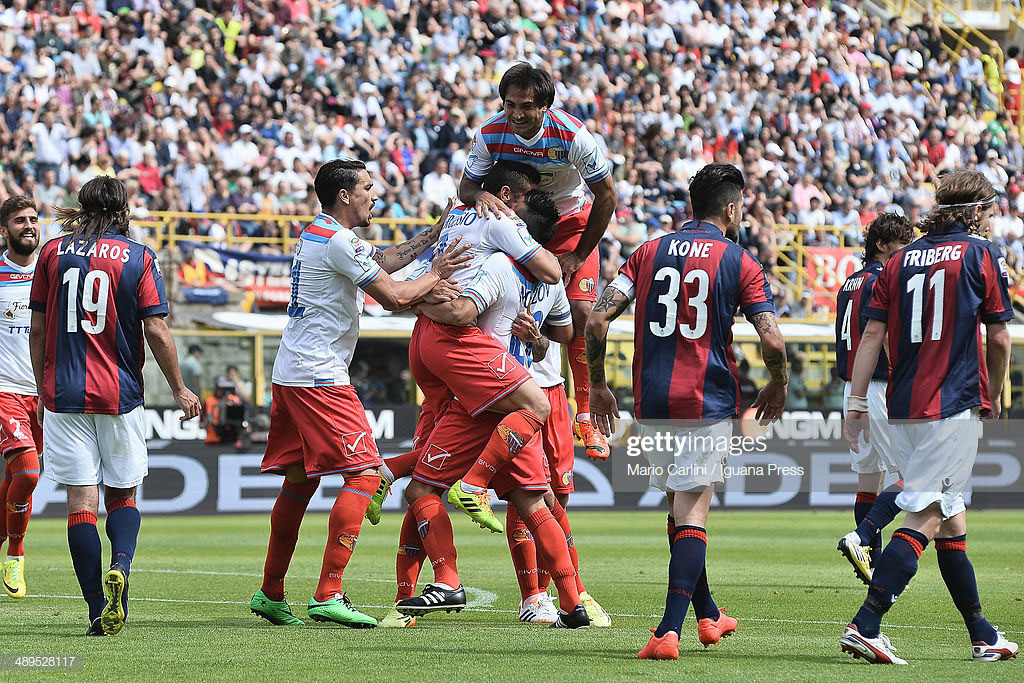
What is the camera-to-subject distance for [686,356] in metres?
6.28

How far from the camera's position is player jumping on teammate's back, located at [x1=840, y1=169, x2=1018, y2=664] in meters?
6.13

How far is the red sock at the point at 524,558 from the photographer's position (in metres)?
7.51

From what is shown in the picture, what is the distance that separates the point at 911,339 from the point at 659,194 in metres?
16.9

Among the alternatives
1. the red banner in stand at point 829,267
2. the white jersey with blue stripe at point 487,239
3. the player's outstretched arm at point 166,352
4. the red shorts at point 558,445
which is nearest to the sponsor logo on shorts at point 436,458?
the white jersey with blue stripe at point 487,239

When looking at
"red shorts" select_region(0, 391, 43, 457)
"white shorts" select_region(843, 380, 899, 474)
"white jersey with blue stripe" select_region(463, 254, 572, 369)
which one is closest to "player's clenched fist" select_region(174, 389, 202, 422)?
"white jersey with blue stripe" select_region(463, 254, 572, 369)

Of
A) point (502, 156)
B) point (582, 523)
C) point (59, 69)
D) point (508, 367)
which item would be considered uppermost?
point (59, 69)

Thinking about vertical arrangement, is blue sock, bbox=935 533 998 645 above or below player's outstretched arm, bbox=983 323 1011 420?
below

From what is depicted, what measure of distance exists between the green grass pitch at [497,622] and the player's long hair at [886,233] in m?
2.41

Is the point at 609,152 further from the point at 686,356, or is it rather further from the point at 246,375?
the point at 686,356

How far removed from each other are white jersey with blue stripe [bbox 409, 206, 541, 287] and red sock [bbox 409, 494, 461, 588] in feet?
3.79

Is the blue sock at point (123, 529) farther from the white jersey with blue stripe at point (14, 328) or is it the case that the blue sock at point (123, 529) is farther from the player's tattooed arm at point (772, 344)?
the player's tattooed arm at point (772, 344)

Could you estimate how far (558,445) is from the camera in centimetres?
810

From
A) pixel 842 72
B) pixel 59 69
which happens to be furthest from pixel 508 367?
pixel 842 72

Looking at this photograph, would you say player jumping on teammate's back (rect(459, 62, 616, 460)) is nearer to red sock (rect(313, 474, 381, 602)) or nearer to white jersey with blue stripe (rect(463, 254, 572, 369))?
white jersey with blue stripe (rect(463, 254, 572, 369))
